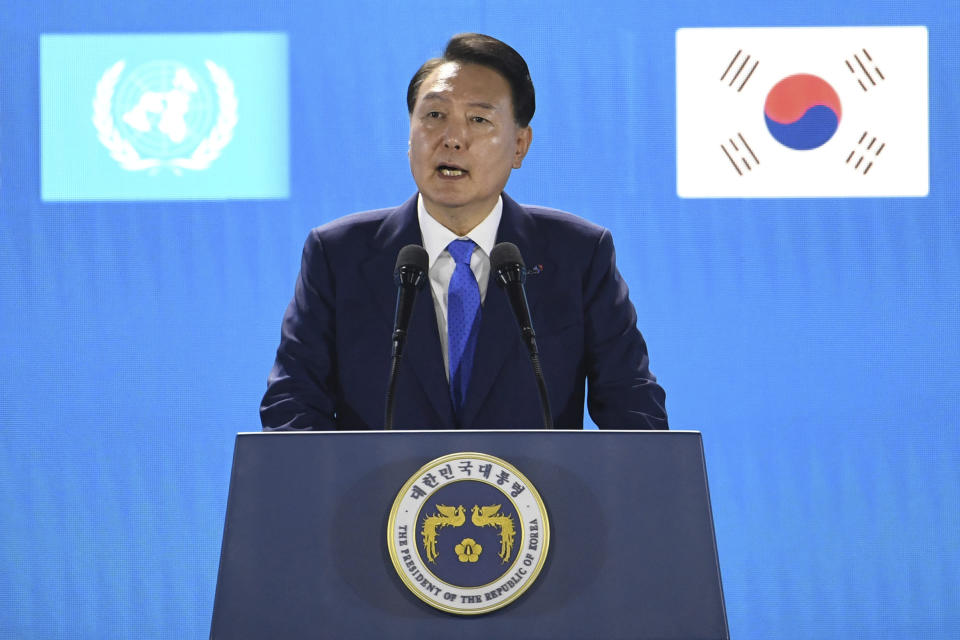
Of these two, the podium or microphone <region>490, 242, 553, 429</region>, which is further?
microphone <region>490, 242, 553, 429</region>

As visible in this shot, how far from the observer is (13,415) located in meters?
2.88

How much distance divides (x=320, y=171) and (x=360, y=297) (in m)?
1.23

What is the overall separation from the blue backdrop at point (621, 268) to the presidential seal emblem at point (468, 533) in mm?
1851

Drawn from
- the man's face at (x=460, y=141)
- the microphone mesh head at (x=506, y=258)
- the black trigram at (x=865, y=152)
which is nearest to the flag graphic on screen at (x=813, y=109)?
the black trigram at (x=865, y=152)

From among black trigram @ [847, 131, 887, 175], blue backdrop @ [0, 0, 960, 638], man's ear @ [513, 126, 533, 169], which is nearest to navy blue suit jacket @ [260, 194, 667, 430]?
man's ear @ [513, 126, 533, 169]

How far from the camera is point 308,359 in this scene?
5.58 feet

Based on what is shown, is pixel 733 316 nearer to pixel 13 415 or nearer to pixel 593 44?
pixel 593 44

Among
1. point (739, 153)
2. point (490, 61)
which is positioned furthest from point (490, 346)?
point (739, 153)

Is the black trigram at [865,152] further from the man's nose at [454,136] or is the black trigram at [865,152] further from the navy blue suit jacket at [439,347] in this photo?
the man's nose at [454,136]

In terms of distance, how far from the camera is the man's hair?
1.88 m

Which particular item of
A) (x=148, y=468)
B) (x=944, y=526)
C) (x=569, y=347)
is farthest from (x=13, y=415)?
(x=944, y=526)

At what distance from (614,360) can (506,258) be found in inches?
16.7

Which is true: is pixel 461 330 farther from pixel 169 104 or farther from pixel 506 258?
pixel 169 104

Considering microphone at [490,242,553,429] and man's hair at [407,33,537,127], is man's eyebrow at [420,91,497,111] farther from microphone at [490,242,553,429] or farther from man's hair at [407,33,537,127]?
microphone at [490,242,553,429]
